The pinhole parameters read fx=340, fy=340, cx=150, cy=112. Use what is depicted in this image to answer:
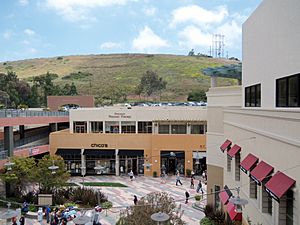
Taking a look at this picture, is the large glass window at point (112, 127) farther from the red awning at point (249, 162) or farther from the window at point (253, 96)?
the red awning at point (249, 162)

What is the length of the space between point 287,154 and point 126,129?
1322 inches

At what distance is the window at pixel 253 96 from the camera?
51.5ft

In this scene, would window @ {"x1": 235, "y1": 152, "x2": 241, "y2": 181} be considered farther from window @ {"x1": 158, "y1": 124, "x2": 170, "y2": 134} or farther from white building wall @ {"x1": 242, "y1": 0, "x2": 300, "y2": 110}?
window @ {"x1": 158, "y1": 124, "x2": 170, "y2": 134}

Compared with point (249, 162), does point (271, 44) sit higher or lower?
higher

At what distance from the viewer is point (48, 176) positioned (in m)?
26.3

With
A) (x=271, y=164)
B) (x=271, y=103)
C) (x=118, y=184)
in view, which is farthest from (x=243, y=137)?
(x=118, y=184)

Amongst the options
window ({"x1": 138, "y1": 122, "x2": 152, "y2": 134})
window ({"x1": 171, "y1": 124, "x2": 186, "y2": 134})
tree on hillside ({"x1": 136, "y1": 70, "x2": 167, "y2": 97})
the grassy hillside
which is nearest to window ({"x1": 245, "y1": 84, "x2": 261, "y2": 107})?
window ({"x1": 171, "y1": 124, "x2": 186, "y2": 134})

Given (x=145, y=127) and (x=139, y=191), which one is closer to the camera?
(x=139, y=191)

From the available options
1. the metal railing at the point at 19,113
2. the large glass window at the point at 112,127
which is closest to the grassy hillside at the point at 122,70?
the large glass window at the point at 112,127

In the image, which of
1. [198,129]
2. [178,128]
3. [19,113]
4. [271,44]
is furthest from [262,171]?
[178,128]

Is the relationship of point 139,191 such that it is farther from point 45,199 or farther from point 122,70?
point 122,70

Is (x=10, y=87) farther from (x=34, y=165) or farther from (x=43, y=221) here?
(x=43, y=221)

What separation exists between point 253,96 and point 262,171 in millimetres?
7385

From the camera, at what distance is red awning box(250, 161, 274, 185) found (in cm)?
965
